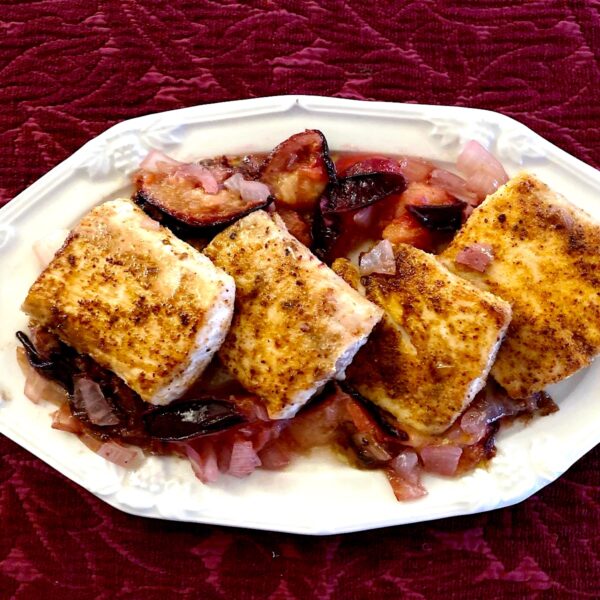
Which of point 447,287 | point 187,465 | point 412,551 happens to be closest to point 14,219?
point 187,465

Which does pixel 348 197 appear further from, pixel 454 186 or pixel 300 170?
pixel 454 186

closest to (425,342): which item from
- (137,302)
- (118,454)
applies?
(137,302)

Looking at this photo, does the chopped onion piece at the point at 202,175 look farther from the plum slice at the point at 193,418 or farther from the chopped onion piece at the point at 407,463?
the chopped onion piece at the point at 407,463

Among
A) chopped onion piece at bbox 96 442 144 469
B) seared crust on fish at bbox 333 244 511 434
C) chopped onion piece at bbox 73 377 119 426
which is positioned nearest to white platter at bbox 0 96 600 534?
chopped onion piece at bbox 96 442 144 469

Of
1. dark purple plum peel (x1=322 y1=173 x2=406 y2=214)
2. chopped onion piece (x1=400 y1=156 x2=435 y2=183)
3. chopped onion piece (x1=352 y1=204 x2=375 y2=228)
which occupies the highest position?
chopped onion piece (x1=400 y1=156 x2=435 y2=183)

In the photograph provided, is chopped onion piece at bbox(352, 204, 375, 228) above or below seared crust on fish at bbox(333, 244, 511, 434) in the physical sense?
above

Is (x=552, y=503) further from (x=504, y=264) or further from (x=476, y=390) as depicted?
(x=504, y=264)

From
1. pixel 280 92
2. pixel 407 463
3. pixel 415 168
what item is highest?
pixel 280 92

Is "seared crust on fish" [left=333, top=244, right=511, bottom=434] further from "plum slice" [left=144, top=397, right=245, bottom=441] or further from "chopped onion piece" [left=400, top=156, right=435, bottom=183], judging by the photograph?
"plum slice" [left=144, top=397, right=245, bottom=441]
